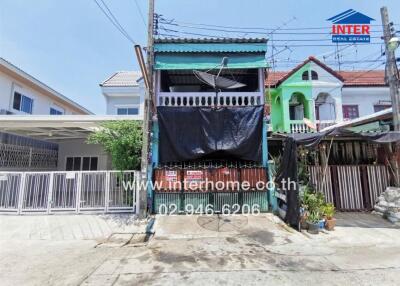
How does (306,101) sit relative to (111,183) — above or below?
above

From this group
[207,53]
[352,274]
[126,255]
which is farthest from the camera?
[207,53]

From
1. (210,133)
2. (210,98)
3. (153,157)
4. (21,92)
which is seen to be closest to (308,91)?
(210,98)

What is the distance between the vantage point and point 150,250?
4609mm

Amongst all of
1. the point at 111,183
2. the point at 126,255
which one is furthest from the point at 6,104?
the point at 126,255

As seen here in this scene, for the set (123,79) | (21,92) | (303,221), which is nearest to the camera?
(303,221)

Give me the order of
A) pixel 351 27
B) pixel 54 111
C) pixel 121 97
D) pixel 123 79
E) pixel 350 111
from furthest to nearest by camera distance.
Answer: pixel 123 79, pixel 54 111, pixel 121 97, pixel 350 111, pixel 351 27

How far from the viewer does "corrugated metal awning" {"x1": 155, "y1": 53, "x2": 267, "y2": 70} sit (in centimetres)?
744

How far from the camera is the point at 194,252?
4457 mm

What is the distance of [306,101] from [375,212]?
25.1ft

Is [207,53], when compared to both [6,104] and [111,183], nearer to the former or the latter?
[111,183]

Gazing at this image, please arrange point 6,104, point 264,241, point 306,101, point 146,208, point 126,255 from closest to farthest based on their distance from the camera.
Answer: point 126,255, point 264,241, point 146,208, point 6,104, point 306,101

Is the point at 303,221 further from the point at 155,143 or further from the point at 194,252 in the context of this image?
the point at 155,143

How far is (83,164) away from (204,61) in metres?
8.46

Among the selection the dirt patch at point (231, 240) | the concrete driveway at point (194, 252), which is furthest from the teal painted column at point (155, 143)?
the dirt patch at point (231, 240)
